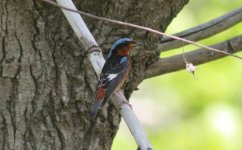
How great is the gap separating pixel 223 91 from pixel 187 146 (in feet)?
2.11

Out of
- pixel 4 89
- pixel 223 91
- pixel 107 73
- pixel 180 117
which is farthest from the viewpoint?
pixel 180 117

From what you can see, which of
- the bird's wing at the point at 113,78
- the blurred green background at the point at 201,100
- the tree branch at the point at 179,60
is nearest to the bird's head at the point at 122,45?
the bird's wing at the point at 113,78

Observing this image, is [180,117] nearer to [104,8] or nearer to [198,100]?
[198,100]

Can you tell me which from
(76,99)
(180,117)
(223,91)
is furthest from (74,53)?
(180,117)

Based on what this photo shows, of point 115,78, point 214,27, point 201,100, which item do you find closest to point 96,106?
point 115,78

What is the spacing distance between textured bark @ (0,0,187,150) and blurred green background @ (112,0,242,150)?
1.63 meters

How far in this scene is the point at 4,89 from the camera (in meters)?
4.24

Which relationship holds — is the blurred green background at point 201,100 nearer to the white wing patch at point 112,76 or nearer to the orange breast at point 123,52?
the orange breast at point 123,52

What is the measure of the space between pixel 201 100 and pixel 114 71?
1.70 metres

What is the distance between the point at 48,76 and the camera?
4.28 m

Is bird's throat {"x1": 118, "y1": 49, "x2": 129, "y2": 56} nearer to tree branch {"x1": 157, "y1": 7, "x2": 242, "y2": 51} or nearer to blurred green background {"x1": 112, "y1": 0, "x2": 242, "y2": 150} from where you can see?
tree branch {"x1": 157, "y1": 7, "x2": 242, "y2": 51}

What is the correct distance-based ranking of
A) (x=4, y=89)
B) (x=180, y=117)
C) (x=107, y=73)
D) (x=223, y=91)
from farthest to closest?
(x=180, y=117), (x=223, y=91), (x=107, y=73), (x=4, y=89)

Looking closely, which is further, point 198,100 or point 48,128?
point 198,100

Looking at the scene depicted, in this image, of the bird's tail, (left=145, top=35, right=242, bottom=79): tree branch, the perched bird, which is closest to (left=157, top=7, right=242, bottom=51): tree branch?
(left=145, top=35, right=242, bottom=79): tree branch
